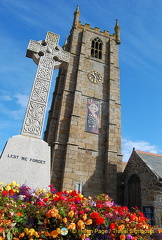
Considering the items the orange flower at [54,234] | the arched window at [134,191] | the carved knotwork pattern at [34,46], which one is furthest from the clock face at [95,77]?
the orange flower at [54,234]

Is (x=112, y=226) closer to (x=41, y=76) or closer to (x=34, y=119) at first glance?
(x=34, y=119)

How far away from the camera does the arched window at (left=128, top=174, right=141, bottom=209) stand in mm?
13742

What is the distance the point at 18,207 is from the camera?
322 centimetres

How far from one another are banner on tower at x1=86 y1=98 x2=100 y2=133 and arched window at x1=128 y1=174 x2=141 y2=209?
18.2 feet

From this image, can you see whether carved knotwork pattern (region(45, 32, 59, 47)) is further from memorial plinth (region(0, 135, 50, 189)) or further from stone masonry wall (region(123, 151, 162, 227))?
stone masonry wall (region(123, 151, 162, 227))

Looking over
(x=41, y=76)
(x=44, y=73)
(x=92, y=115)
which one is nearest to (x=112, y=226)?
(x=41, y=76)

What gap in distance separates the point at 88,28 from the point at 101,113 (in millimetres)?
12686

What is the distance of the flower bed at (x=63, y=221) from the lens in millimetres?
2721

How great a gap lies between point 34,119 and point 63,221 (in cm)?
412

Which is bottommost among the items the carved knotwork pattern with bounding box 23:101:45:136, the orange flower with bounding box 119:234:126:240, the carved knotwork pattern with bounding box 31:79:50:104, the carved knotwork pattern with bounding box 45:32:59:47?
the orange flower with bounding box 119:234:126:240

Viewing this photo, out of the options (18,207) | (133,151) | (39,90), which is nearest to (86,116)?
(133,151)

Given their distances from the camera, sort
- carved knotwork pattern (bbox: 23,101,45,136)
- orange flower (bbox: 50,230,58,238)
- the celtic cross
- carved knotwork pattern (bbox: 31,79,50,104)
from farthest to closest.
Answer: carved knotwork pattern (bbox: 31,79,50,104)
the celtic cross
carved knotwork pattern (bbox: 23,101,45,136)
orange flower (bbox: 50,230,58,238)

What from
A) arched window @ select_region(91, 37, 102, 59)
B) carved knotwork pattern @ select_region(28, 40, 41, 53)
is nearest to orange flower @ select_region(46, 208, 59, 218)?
carved knotwork pattern @ select_region(28, 40, 41, 53)

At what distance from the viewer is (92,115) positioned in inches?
709
